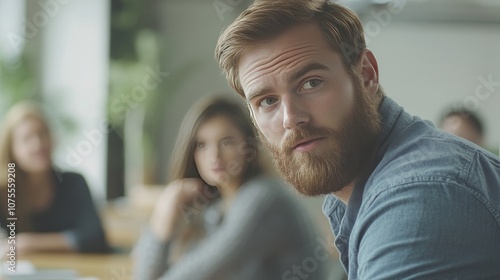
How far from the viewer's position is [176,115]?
5.41 meters

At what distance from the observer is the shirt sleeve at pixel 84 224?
2593 millimetres

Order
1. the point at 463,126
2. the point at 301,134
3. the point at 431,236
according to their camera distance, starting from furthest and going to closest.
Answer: the point at 463,126
the point at 301,134
the point at 431,236

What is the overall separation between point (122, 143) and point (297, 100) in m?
4.22

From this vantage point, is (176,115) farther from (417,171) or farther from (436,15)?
(417,171)

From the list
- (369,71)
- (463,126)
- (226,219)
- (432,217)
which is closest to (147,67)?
(463,126)

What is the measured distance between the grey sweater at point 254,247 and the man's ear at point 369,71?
0.74 meters

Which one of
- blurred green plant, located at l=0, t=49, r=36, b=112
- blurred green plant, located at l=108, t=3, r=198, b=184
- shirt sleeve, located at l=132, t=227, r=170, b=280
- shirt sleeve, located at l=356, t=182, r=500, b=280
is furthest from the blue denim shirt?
blurred green plant, located at l=108, t=3, r=198, b=184

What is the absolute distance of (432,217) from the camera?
0.75 m

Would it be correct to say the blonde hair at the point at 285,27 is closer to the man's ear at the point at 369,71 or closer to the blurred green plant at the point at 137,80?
the man's ear at the point at 369,71

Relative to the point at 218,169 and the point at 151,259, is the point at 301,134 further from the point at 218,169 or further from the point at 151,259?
the point at 151,259

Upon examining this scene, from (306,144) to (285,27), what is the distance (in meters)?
0.18

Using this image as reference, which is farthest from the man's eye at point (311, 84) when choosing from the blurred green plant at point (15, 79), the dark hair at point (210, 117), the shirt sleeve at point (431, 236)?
the blurred green plant at point (15, 79)

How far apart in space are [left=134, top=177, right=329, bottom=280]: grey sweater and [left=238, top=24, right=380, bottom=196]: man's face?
75 centimetres

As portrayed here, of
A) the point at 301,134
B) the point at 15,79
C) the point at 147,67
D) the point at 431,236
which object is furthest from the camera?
the point at 147,67
